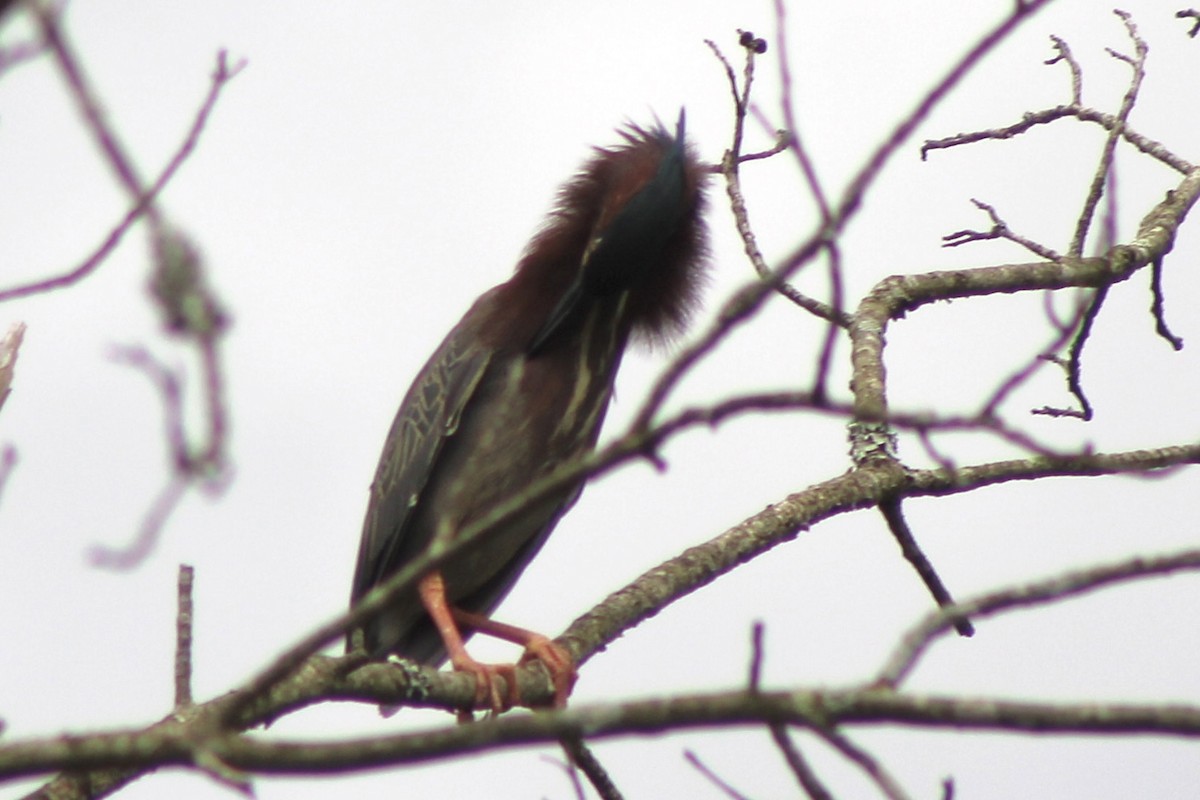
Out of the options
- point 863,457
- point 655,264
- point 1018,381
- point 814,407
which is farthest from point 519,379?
point 814,407

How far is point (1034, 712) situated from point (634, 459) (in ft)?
1.89

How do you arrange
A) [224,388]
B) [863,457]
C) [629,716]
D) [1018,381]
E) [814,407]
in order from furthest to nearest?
[863,457] → [1018,381] → [814,407] → [629,716] → [224,388]

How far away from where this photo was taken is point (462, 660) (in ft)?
16.8

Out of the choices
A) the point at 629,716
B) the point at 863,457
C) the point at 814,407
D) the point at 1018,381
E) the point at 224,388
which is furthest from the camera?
the point at 863,457

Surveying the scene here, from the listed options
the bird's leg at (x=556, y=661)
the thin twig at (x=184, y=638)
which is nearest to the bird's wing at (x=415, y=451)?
the bird's leg at (x=556, y=661)

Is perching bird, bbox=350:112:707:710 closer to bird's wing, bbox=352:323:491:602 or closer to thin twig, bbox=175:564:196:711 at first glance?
bird's wing, bbox=352:323:491:602

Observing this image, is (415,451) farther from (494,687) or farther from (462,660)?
(494,687)

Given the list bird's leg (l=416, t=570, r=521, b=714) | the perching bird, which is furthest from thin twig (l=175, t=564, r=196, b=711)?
the perching bird

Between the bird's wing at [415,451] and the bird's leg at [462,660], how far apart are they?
31cm

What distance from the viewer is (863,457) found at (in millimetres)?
4648

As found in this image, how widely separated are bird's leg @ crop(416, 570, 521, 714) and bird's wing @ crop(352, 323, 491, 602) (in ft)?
1.03

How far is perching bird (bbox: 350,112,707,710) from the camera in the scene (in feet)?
18.6

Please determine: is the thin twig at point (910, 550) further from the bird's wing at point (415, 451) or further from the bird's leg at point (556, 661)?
the bird's wing at point (415, 451)

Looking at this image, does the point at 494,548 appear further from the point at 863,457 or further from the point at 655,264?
the point at 863,457
